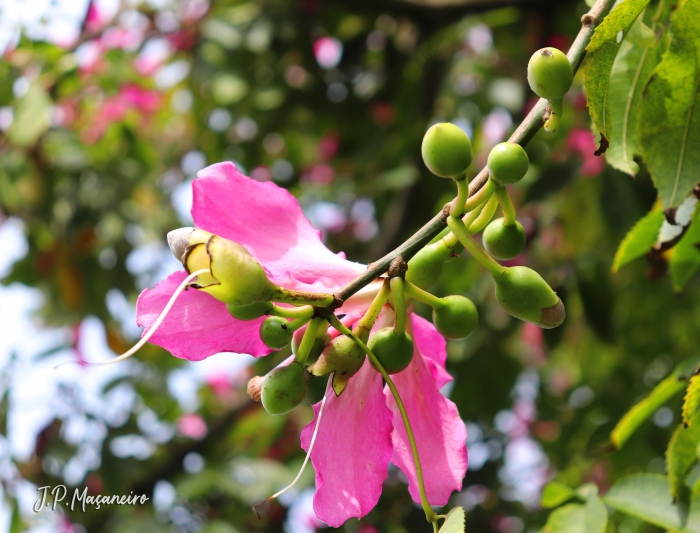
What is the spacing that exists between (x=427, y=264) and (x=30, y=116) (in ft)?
4.95

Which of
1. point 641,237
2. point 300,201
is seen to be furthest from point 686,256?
point 300,201

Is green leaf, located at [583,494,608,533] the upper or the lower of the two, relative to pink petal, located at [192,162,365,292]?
lower

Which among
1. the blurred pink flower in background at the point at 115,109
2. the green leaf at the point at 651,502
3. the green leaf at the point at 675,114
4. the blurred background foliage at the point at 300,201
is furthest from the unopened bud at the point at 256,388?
the blurred pink flower in background at the point at 115,109

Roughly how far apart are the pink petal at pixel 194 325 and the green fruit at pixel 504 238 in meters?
0.19

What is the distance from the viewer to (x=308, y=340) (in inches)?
20.2

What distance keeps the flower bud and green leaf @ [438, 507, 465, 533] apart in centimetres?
20

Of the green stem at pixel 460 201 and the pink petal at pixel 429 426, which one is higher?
the green stem at pixel 460 201

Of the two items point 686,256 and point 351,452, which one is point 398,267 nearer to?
point 351,452

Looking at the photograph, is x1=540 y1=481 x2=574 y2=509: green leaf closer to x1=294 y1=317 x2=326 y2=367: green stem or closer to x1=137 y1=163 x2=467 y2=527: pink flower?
x1=137 y1=163 x2=467 y2=527: pink flower

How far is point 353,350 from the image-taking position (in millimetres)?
524

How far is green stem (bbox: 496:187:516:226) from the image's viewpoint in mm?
538

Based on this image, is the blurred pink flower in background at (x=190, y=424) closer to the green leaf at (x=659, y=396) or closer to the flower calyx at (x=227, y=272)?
the green leaf at (x=659, y=396)

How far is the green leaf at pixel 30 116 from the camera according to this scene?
1.74 metres

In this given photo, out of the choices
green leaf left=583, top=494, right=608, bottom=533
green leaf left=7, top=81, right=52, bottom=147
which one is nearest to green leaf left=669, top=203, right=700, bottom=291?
green leaf left=583, top=494, right=608, bottom=533
